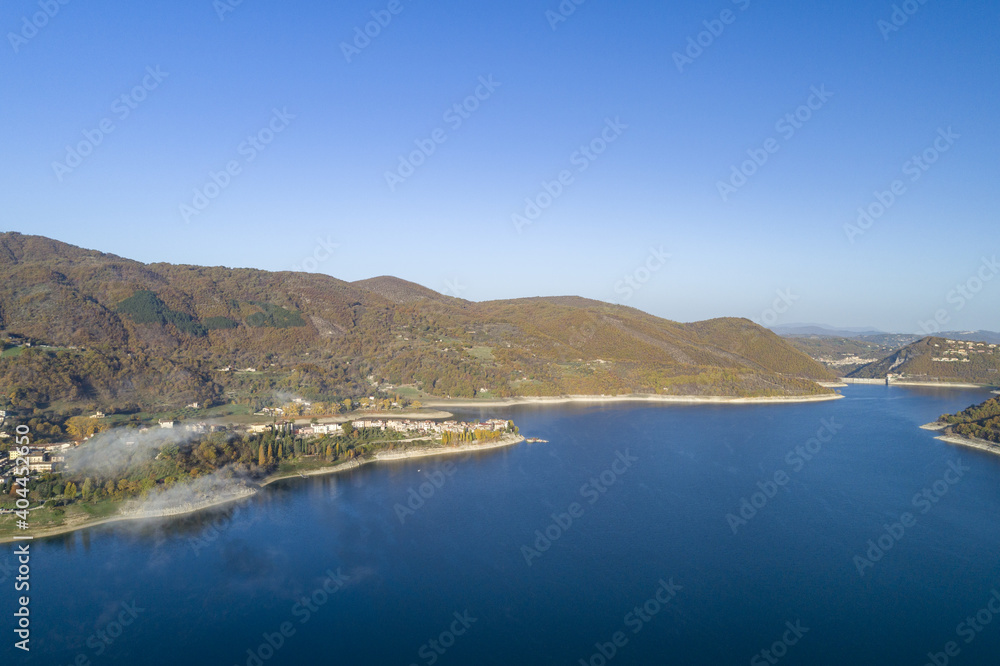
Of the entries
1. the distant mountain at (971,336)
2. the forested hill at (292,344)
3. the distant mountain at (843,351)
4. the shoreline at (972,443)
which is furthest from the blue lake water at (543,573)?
the distant mountain at (971,336)

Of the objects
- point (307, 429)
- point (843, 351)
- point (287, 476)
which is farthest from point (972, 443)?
point (843, 351)

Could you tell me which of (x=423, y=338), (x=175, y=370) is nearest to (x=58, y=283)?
(x=175, y=370)

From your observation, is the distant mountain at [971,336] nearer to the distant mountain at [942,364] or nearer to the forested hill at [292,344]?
the distant mountain at [942,364]

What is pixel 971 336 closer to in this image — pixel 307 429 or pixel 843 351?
pixel 843 351

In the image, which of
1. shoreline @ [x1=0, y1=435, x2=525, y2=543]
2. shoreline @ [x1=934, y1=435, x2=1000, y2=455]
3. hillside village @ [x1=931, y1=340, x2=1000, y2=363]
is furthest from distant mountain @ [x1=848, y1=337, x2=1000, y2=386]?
shoreline @ [x1=0, y1=435, x2=525, y2=543]

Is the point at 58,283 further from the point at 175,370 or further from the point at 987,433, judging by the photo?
the point at 987,433

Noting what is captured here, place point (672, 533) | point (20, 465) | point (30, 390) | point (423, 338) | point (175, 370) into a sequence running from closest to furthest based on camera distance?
point (672, 533)
point (20, 465)
point (30, 390)
point (175, 370)
point (423, 338)

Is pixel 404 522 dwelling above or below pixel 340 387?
below

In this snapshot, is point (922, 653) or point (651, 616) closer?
point (922, 653)
